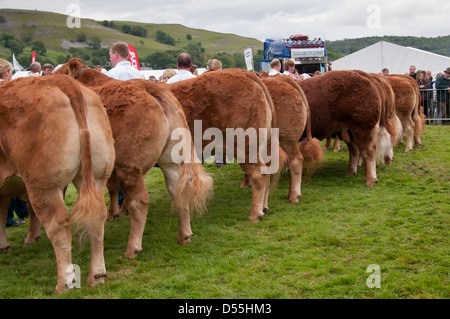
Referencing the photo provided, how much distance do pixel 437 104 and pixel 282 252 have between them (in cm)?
1377

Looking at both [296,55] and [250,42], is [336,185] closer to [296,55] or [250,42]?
[296,55]

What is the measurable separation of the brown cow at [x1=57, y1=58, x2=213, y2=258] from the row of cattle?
11 mm

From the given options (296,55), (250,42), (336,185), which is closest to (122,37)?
(250,42)

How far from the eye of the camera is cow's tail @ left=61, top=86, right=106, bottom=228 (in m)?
3.61

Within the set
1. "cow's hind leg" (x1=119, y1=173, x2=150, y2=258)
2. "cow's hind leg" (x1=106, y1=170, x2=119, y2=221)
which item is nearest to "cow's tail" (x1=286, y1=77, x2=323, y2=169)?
"cow's hind leg" (x1=106, y1=170, x2=119, y2=221)

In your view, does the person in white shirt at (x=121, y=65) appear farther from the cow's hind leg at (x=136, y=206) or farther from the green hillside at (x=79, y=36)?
the green hillside at (x=79, y=36)

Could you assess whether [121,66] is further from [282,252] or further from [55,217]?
A: [282,252]

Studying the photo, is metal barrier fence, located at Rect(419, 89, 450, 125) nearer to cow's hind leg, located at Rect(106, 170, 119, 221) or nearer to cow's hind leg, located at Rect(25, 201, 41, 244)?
cow's hind leg, located at Rect(106, 170, 119, 221)

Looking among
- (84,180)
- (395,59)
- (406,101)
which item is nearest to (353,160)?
(406,101)

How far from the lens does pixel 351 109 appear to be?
759cm
